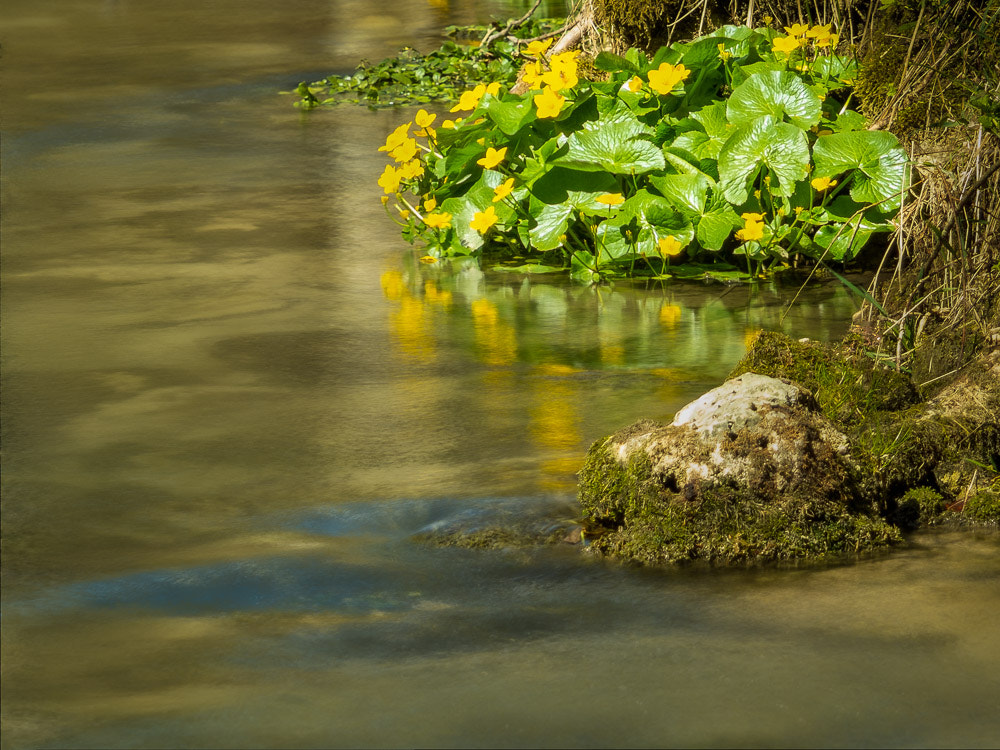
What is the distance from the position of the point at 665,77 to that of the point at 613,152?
0.37 meters

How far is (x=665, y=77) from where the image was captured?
516cm

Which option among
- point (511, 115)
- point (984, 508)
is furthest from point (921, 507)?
point (511, 115)

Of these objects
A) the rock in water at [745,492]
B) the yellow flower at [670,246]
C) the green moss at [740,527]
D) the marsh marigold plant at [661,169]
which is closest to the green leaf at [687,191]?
the marsh marigold plant at [661,169]

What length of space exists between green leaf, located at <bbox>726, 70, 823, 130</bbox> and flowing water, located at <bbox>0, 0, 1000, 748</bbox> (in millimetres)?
731

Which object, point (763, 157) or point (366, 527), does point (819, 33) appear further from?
point (366, 527)

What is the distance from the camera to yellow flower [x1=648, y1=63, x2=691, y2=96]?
16.8 feet

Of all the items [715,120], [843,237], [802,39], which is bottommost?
[843,237]

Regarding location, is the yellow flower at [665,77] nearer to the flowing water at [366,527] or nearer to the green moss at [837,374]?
the flowing water at [366,527]

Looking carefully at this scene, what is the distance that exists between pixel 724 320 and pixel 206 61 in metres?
6.31

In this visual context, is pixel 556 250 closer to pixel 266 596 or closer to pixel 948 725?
pixel 266 596

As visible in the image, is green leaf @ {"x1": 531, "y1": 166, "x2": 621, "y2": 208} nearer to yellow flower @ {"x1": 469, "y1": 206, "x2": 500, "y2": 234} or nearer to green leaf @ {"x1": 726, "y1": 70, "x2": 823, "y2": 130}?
yellow flower @ {"x1": 469, "y1": 206, "x2": 500, "y2": 234}

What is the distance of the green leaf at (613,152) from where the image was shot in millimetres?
5008

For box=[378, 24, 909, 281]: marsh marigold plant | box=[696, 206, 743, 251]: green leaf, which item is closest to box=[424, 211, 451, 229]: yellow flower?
box=[378, 24, 909, 281]: marsh marigold plant

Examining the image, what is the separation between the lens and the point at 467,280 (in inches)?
202
